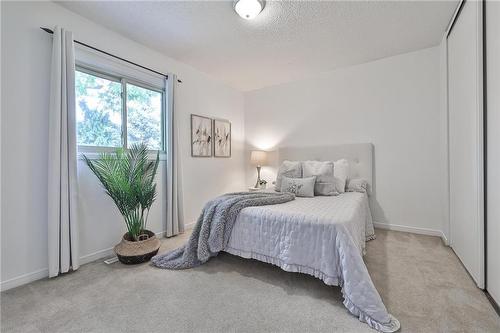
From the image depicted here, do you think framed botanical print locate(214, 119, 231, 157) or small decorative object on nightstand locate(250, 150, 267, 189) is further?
small decorative object on nightstand locate(250, 150, 267, 189)

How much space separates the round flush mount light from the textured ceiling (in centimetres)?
10

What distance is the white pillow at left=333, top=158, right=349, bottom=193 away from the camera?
301cm

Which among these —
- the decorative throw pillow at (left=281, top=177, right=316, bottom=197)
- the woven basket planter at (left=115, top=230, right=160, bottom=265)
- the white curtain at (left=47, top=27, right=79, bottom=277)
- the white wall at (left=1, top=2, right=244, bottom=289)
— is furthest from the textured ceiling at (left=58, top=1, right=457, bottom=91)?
the woven basket planter at (left=115, top=230, right=160, bottom=265)

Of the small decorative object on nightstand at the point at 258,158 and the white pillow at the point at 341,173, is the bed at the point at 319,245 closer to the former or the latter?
the white pillow at the point at 341,173

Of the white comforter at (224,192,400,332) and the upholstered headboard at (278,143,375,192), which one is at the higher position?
the upholstered headboard at (278,143,375,192)

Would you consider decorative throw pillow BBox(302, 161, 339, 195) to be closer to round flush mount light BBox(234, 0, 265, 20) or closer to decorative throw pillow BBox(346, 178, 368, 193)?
decorative throw pillow BBox(346, 178, 368, 193)

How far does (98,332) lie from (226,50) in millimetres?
2999

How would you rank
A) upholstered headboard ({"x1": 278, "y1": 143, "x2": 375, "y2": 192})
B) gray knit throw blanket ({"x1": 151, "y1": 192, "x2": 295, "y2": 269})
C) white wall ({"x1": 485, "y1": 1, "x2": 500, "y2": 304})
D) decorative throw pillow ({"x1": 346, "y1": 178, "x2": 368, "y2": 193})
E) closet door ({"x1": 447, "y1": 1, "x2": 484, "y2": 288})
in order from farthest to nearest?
1. upholstered headboard ({"x1": 278, "y1": 143, "x2": 375, "y2": 192})
2. decorative throw pillow ({"x1": 346, "y1": 178, "x2": 368, "y2": 193})
3. gray knit throw blanket ({"x1": 151, "y1": 192, "x2": 295, "y2": 269})
4. closet door ({"x1": 447, "y1": 1, "x2": 484, "y2": 288})
5. white wall ({"x1": 485, "y1": 1, "x2": 500, "y2": 304})

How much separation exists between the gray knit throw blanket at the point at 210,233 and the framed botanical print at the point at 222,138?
5.87 ft

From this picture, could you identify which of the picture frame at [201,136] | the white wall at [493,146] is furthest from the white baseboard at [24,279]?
the white wall at [493,146]

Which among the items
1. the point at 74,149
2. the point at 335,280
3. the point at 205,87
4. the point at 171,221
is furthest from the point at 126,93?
the point at 335,280

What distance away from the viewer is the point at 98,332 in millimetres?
1332

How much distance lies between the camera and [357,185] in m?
3.12

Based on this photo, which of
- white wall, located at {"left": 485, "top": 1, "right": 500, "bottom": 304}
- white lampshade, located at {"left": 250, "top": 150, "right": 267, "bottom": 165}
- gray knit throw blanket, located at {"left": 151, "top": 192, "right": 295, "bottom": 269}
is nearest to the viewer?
white wall, located at {"left": 485, "top": 1, "right": 500, "bottom": 304}
